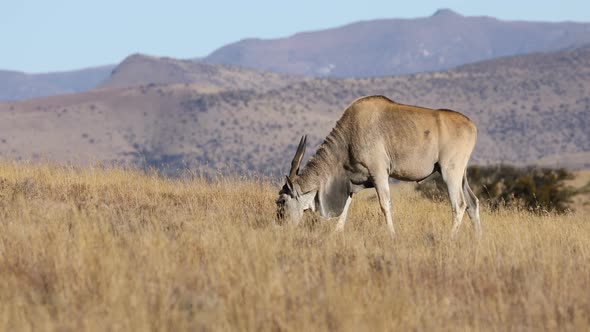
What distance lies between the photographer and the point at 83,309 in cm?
669

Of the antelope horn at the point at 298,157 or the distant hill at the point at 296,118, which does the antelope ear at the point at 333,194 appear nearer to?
the antelope horn at the point at 298,157

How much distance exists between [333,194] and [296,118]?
124686 millimetres

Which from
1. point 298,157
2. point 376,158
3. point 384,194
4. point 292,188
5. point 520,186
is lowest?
point 520,186

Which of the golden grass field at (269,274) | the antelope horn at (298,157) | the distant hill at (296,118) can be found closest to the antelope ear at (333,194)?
the golden grass field at (269,274)

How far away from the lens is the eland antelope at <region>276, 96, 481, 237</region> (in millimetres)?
11906

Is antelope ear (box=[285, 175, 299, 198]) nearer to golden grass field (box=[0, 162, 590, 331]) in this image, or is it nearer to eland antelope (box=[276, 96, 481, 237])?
eland antelope (box=[276, 96, 481, 237])

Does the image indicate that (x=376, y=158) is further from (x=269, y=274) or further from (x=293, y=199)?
(x=269, y=274)

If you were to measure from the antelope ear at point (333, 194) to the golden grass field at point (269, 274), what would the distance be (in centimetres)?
34

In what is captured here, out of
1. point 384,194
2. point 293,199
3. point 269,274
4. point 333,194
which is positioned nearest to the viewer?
point 269,274

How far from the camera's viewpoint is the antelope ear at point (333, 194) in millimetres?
12031

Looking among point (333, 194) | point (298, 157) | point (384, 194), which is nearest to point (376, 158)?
point (384, 194)

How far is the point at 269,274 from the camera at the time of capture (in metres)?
7.37

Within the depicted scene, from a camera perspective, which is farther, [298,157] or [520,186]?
[520,186]

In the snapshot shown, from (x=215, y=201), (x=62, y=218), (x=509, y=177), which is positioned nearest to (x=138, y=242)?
(x=62, y=218)
